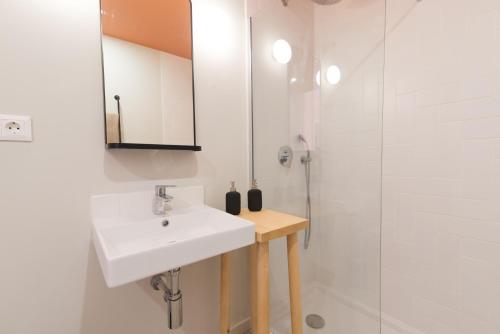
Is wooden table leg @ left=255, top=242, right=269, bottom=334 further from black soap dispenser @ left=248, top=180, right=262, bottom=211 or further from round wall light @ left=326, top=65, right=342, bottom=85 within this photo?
round wall light @ left=326, top=65, right=342, bottom=85

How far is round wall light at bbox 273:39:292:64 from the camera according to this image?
1503mm

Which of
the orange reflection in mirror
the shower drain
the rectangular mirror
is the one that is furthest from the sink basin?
the shower drain

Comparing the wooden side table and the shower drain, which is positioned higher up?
the wooden side table

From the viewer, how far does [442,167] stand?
1300mm

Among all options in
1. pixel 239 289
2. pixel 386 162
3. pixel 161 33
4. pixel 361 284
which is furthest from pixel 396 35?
pixel 239 289

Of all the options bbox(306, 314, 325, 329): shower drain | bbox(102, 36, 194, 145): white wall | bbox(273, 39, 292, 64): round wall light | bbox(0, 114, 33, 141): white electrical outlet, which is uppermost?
bbox(273, 39, 292, 64): round wall light

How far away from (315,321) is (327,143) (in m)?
1.18

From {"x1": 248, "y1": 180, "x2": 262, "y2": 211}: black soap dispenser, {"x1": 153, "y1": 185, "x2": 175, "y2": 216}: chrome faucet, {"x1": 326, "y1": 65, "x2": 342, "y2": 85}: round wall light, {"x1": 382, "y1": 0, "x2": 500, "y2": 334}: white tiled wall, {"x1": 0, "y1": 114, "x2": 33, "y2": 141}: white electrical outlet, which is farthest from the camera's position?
{"x1": 326, "y1": 65, "x2": 342, "y2": 85}: round wall light

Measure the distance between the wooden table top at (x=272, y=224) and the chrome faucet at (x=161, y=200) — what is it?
0.41 metres

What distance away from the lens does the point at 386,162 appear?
4.97ft

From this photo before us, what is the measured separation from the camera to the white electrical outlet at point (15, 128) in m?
0.78

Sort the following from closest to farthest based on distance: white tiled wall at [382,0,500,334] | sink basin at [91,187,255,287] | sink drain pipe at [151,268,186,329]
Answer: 1. sink basin at [91,187,255,287]
2. sink drain pipe at [151,268,186,329]
3. white tiled wall at [382,0,500,334]

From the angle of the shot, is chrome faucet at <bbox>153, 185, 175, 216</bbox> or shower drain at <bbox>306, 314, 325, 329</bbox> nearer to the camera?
chrome faucet at <bbox>153, 185, 175, 216</bbox>

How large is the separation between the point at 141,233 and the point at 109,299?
0.35 meters
